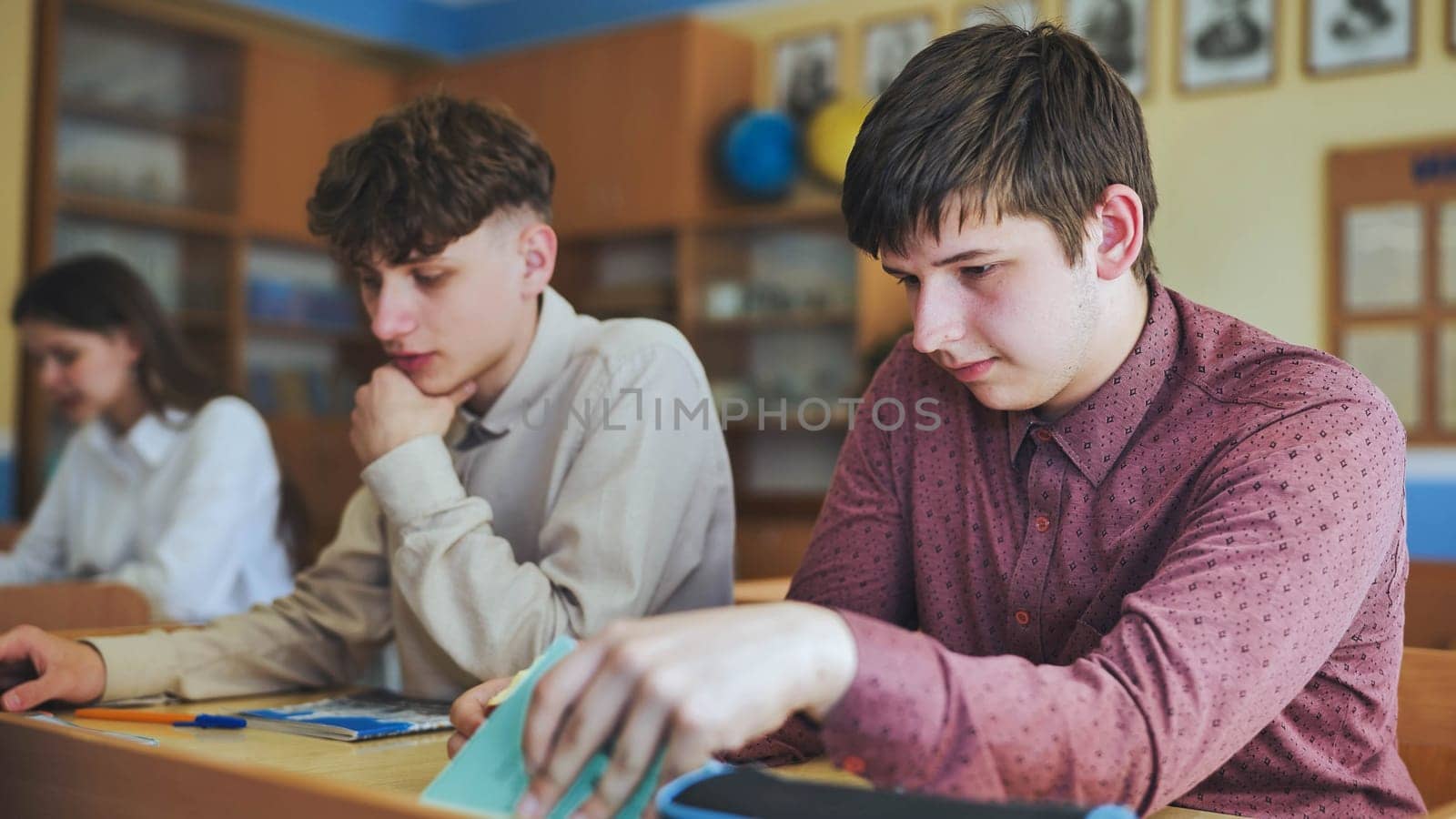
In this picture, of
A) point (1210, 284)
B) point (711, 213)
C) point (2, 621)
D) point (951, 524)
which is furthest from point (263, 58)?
point (951, 524)

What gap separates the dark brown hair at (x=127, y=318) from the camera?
267cm

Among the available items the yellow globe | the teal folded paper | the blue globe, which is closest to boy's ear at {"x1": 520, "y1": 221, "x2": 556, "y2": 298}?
the teal folded paper

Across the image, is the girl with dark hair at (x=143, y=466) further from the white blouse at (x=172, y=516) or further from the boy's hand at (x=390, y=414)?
the boy's hand at (x=390, y=414)

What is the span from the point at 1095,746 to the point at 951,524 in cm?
48

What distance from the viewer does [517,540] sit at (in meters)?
1.45

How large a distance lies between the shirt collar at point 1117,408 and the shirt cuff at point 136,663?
0.89 meters

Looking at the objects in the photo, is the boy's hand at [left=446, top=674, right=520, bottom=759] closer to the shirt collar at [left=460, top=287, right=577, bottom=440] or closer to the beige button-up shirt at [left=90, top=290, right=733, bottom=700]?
the beige button-up shirt at [left=90, top=290, right=733, bottom=700]

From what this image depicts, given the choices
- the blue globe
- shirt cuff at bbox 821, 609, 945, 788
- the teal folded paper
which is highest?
the blue globe

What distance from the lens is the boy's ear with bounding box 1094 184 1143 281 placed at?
41.9 inches

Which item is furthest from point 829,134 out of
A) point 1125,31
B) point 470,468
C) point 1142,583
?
point 1142,583

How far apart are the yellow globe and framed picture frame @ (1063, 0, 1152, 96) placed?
80 centimetres

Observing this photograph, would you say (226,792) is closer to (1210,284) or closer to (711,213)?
(1210,284)

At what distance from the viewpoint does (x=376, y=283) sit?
145 cm

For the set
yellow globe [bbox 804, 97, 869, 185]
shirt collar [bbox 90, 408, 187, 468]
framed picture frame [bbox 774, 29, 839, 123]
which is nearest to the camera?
shirt collar [bbox 90, 408, 187, 468]
